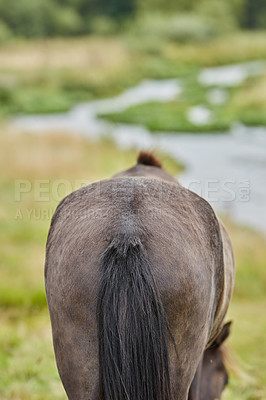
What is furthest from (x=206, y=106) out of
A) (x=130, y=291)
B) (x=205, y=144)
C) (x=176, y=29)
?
(x=176, y=29)

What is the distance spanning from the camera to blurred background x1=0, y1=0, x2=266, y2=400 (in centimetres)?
498

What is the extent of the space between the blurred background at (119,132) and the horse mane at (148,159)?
42cm

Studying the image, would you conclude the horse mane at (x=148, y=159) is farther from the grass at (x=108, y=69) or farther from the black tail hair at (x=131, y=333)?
the grass at (x=108, y=69)

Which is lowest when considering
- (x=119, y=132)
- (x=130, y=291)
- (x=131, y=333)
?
(x=131, y=333)

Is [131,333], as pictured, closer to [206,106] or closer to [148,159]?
[148,159]

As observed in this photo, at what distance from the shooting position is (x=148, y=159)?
111 inches

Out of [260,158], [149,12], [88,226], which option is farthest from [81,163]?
[149,12]

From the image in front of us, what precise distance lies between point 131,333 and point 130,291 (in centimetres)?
14

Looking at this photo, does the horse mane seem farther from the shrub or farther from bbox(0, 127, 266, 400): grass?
the shrub

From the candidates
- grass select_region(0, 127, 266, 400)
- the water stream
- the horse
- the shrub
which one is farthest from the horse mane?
the shrub

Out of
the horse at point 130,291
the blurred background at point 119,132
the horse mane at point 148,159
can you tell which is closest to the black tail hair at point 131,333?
the horse at point 130,291

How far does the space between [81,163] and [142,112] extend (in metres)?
7.03

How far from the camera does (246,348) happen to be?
4.88 metres

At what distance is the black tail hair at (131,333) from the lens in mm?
1563
